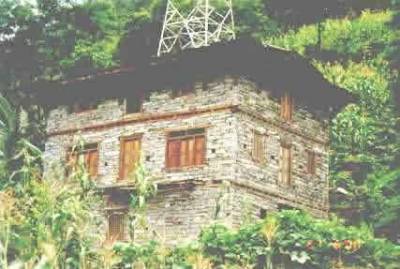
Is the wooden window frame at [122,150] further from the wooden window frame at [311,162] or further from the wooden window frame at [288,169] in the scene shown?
the wooden window frame at [311,162]

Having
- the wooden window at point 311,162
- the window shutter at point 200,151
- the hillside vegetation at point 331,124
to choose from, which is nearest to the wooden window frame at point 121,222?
the hillside vegetation at point 331,124

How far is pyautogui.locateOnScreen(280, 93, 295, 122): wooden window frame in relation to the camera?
25.3 meters

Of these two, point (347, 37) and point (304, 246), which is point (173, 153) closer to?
point (304, 246)

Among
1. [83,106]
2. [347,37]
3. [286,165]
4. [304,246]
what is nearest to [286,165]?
[286,165]

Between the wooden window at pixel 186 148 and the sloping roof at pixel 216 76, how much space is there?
1.65m

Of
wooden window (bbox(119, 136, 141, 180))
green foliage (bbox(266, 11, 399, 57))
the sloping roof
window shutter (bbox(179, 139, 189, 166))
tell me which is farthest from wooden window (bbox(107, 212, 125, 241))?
green foliage (bbox(266, 11, 399, 57))

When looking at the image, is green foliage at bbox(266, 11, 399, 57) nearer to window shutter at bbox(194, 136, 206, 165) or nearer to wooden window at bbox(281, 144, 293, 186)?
wooden window at bbox(281, 144, 293, 186)

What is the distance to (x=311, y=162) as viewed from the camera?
2625 cm

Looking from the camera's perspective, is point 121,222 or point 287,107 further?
point 287,107

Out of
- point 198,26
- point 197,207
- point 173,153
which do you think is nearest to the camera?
point 197,207

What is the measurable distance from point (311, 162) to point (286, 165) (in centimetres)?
157

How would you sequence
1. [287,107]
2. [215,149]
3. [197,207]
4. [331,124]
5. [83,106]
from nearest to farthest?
[197,207] < [215,149] < [287,107] < [83,106] < [331,124]

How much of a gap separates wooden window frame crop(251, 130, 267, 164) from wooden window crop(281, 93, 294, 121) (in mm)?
1561

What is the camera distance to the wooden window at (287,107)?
2527cm
